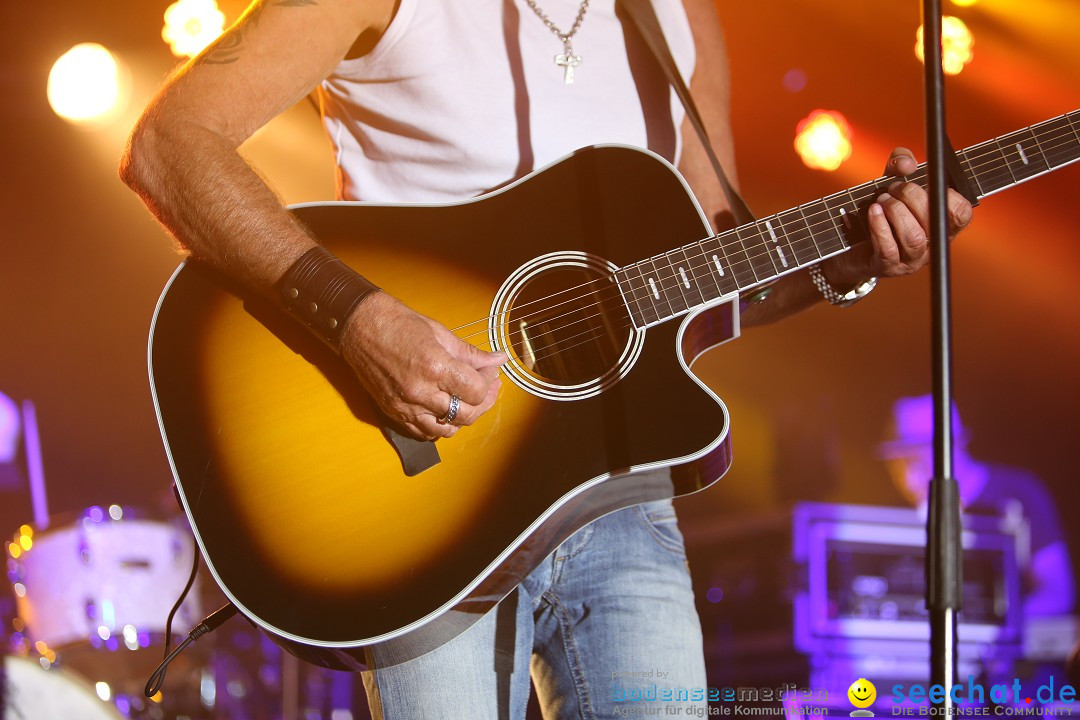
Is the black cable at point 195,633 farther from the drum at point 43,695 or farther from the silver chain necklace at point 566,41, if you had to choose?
the drum at point 43,695

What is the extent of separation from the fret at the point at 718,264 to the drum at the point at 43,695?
328cm

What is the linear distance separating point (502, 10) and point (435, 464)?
117cm

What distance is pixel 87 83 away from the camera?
5586 mm

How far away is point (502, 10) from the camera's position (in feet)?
7.22

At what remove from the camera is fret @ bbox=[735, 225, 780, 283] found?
2.03 m

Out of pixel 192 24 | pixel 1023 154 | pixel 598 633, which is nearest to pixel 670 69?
pixel 1023 154

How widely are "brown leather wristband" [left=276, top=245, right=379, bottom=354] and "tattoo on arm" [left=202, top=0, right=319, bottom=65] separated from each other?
0.48m

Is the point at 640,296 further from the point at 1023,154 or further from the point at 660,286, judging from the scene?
the point at 1023,154

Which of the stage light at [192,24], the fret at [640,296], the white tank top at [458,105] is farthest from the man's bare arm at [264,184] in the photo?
the stage light at [192,24]

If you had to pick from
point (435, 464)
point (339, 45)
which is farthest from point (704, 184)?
point (435, 464)

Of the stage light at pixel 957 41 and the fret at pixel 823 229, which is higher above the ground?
the stage light at pixel 957 41

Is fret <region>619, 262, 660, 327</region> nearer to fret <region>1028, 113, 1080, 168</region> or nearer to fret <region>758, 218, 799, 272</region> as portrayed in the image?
fret <region>758, 218, 799, 272</region>

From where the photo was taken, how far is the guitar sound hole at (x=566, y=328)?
6.01 ft

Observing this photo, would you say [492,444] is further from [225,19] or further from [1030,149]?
[225,19]
